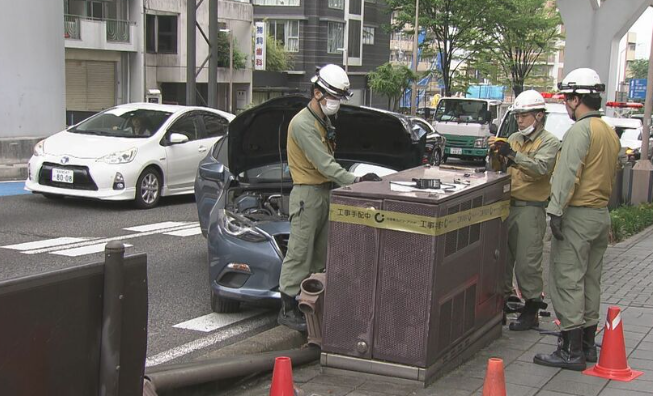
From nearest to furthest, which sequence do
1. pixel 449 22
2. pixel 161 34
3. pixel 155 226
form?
pixel 155 226, pixel 161 34, pixel 449 22

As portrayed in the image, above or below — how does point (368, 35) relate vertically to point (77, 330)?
above

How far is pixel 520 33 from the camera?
40.7m

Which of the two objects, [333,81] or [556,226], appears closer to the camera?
[556,226]

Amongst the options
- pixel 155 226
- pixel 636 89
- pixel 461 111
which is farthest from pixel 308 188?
pixel 636 89

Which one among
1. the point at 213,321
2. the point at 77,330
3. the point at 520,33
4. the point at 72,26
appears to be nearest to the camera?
the point at 77,330

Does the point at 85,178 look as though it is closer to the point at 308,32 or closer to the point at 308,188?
the point at 308,188

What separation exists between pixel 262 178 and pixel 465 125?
61.7ft

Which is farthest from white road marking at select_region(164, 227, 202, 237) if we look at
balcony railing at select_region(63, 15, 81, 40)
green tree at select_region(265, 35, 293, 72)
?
green tree at select_region(265, 35, 293, 72)

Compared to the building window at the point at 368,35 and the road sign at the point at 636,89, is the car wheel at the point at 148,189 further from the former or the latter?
the road sign at the point at 636,89

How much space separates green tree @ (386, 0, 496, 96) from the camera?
38.3 metres

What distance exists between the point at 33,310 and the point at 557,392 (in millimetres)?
3156

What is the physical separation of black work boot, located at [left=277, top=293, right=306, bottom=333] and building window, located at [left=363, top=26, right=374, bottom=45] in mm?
50496

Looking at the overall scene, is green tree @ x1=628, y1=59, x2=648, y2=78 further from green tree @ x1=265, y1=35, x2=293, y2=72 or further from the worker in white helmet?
the worker in white helmet

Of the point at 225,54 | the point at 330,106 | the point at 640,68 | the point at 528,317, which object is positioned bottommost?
the point at 528,317
